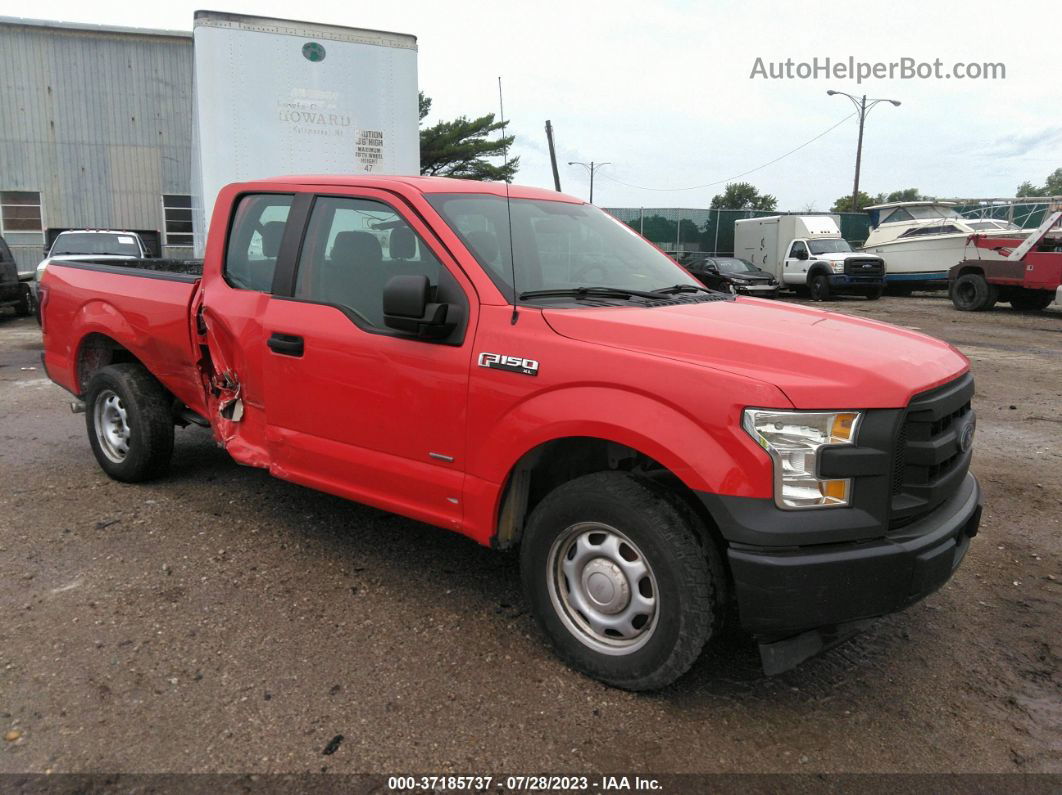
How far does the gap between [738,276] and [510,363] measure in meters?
21.4

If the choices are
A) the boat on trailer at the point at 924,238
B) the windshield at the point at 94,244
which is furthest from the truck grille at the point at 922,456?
the boat on trailer at the point at 924,238

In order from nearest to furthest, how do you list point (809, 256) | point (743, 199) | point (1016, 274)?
1. point (1016, 274)
2. point (809, 256)
3. point (743, 199)

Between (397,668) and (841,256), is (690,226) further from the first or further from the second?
(397,668)

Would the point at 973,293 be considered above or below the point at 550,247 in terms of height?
below

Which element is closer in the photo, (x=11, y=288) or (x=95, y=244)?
(x=95, y=244)

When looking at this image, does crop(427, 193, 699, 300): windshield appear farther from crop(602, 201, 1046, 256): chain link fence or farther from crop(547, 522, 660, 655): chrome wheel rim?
crop(602, 201, 1046, 256): chain link fence

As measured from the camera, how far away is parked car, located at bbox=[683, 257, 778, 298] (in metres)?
22.7

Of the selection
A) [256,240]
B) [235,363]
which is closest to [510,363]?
[235,363]

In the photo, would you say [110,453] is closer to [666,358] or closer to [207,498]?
[207,498]

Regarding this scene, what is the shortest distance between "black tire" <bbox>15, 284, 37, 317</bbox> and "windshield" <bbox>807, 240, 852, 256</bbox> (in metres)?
20.4

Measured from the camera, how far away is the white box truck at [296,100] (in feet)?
28.3

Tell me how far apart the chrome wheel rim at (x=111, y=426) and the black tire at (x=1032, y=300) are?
19.0 metres

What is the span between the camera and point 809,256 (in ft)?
79.4

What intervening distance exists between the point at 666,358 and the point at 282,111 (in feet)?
25.2
